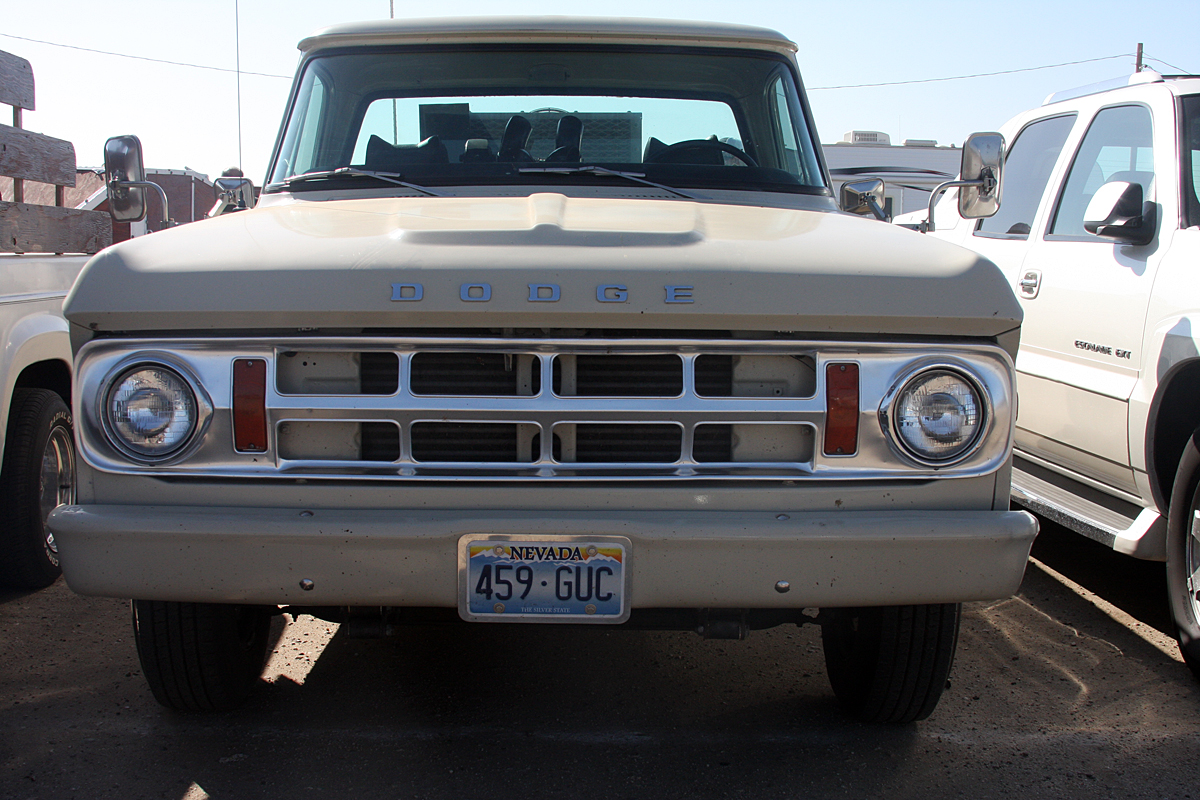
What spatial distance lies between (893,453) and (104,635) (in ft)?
9.39

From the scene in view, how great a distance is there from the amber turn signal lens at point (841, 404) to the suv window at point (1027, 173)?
285cm

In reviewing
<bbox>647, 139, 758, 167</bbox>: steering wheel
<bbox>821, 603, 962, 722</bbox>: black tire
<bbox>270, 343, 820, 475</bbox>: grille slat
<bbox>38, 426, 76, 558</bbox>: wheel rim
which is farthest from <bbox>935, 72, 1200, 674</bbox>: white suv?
<bbox>38, 426, 76, 558</bbox>: wheel rim

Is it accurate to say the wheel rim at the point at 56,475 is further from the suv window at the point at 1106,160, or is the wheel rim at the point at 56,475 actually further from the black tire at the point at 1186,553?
the suv window at the point at 1106,160

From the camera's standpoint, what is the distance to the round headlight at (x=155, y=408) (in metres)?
2.24

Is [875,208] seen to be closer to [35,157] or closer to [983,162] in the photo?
[983,162]

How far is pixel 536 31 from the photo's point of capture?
11.5ft

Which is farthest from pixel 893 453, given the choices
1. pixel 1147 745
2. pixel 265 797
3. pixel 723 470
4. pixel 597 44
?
pixel 597 44

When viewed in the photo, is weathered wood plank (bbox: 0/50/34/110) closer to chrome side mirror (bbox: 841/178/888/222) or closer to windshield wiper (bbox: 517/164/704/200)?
windshield wiper (bbox: 517/164/704/200)

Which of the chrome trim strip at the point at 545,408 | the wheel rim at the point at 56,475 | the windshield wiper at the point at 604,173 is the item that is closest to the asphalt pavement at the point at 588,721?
the wheel rim at the point at 56,475

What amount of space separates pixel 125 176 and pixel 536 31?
58.6 inches

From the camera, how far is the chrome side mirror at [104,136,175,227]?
3.42m

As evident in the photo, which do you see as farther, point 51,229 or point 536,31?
point 51,229

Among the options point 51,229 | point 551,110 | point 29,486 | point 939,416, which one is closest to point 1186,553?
point 939,416

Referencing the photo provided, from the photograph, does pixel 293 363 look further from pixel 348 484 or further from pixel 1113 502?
pixel 1113 502
